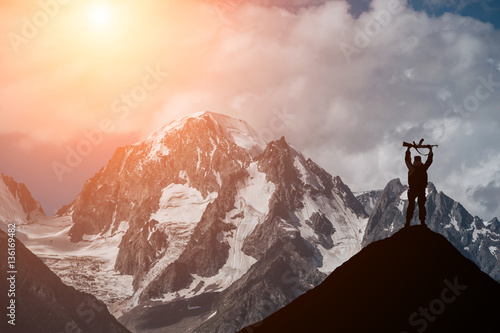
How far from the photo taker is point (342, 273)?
3366cm

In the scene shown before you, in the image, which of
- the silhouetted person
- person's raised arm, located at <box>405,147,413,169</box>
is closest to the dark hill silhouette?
the silhouetted person

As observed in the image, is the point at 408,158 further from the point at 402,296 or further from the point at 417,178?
the point at 402,296

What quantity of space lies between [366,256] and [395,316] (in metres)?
5.31

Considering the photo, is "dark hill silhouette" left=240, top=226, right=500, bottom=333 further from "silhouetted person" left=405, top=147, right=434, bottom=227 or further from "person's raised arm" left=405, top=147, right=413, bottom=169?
"person's raised arm" left=405, top=147, right=413, bottom=169

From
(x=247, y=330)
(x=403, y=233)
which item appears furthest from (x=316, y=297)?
(x=403, y=233)

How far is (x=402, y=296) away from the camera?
101 ft

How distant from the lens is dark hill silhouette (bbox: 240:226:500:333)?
1155 inches

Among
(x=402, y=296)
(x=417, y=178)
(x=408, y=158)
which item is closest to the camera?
(x=402, y=296)

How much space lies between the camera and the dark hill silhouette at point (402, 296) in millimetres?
29344

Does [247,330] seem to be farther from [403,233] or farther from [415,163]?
[415,163]

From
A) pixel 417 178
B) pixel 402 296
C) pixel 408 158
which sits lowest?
pixel 402 296

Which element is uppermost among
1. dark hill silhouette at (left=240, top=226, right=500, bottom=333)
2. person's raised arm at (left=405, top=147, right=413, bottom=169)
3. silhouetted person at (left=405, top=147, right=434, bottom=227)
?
person's raised arm at (left=405, top=147, right=413, bottom=169)

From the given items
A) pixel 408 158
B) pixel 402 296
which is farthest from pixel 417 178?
pixel 402 296

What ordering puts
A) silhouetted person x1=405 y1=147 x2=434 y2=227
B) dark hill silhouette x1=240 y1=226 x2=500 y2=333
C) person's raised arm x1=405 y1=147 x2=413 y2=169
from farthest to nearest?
1. person's raised arm x1=405 y1=147 x2=413 y2=169
2. silhouetted person x1=405 y1=147 x2=434 y2=227
3. dark hill silhouette x1=240 y1=226 x2=500 y2=333
